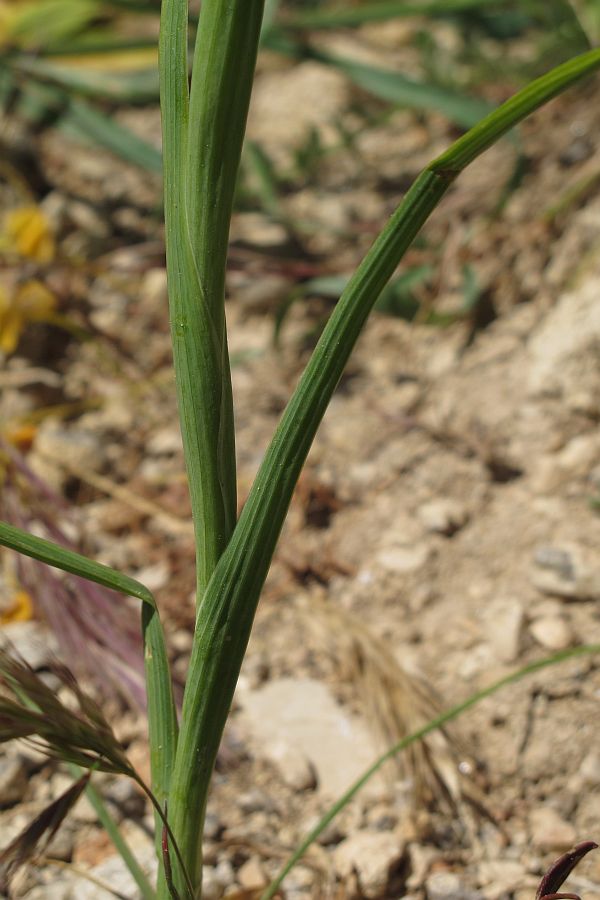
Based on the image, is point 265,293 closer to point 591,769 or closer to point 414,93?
point 414,93

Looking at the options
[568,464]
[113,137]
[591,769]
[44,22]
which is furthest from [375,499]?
[44,22]

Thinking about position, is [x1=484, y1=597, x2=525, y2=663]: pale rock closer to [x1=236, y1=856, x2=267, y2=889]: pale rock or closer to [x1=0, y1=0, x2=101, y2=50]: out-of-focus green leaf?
[x1=236, y1=856, x2=267, y2=889]: pale rock

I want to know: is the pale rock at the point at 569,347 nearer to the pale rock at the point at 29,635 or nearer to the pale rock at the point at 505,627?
the pale rock at the point at 505,627

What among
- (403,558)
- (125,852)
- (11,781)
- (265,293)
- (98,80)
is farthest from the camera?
(98,80)

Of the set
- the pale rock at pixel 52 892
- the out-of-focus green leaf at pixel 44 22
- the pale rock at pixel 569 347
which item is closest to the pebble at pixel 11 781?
the pale rock at pixel 52 892

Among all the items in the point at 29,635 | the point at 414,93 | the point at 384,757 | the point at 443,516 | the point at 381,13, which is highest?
the point at 381,13

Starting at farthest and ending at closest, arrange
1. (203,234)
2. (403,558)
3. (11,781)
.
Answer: (403,558) → (11,781) → (203,234)

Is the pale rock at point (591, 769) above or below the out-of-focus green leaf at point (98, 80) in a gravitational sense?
below

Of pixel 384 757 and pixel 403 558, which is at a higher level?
pixel 403 558
